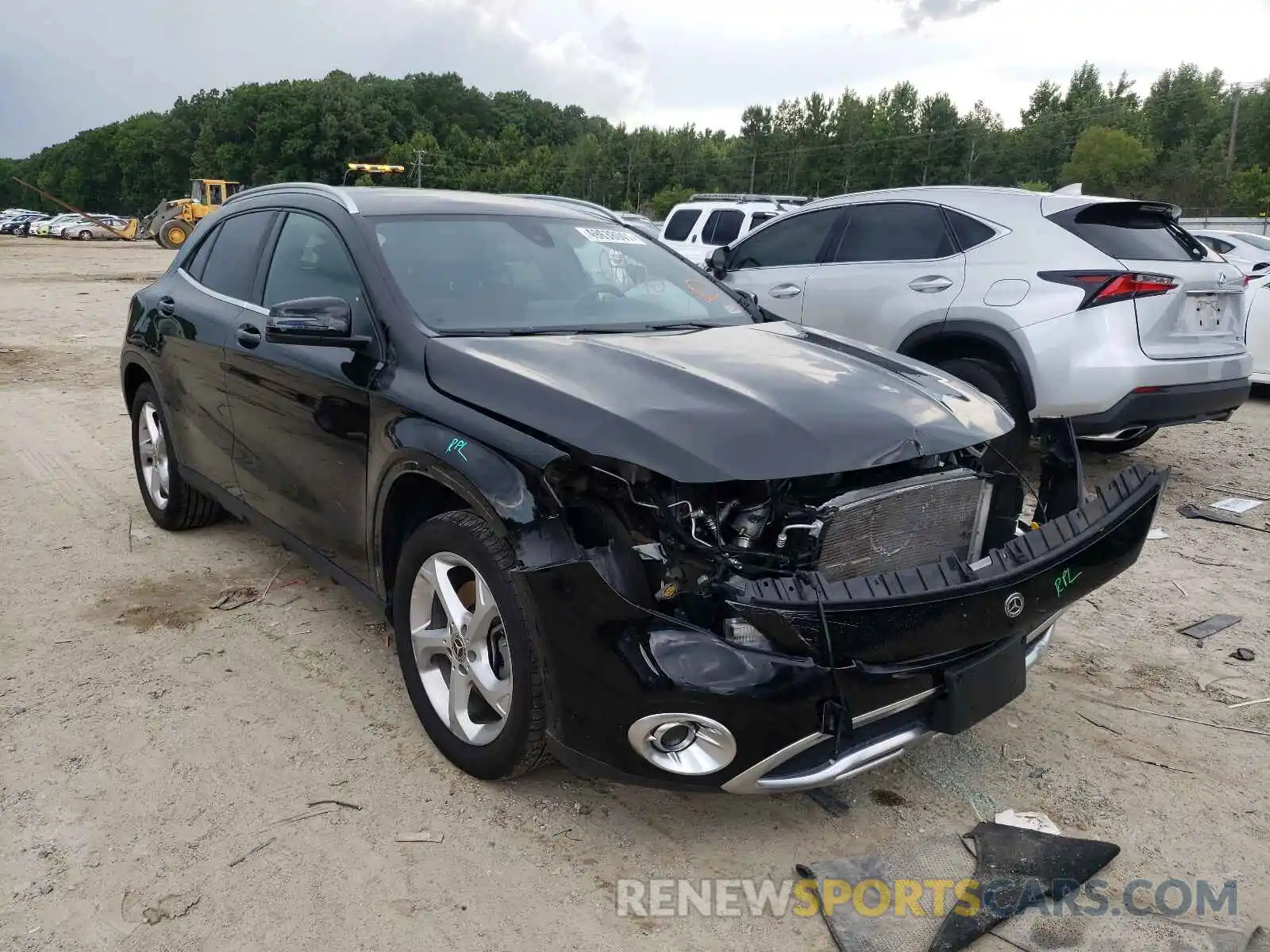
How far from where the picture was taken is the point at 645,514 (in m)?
2.57

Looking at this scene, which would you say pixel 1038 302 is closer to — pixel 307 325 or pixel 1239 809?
pixel 1239 809

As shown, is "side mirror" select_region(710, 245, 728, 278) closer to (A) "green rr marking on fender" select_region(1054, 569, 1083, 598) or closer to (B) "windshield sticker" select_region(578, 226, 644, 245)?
(B) "windshield sticker" select_region(578, 226, 644, 245)

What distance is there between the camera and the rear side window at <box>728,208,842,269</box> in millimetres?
7109

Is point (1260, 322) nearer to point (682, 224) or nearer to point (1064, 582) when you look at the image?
point (682, 224)

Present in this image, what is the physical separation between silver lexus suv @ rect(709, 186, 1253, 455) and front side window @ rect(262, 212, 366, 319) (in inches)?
111

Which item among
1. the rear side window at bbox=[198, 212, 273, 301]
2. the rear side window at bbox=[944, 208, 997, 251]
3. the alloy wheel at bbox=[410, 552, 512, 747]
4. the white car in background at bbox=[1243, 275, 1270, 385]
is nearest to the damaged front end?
the alloy wheel at bbox=[410, 552, 512, 747]

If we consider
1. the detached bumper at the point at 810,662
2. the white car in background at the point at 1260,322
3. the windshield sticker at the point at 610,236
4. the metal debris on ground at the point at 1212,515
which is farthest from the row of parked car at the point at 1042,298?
the white car in background at the point at 1260,322

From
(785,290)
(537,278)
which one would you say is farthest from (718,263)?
(537,278)

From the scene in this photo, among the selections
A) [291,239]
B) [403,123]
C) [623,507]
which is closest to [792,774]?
[623,507]

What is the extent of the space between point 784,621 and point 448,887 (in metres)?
1.15

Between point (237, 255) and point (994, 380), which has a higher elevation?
point (237, 255)

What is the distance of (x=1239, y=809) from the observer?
2949 mm

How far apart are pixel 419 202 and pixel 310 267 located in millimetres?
498

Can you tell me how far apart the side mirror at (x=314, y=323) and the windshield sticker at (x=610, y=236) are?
1.24 meters
